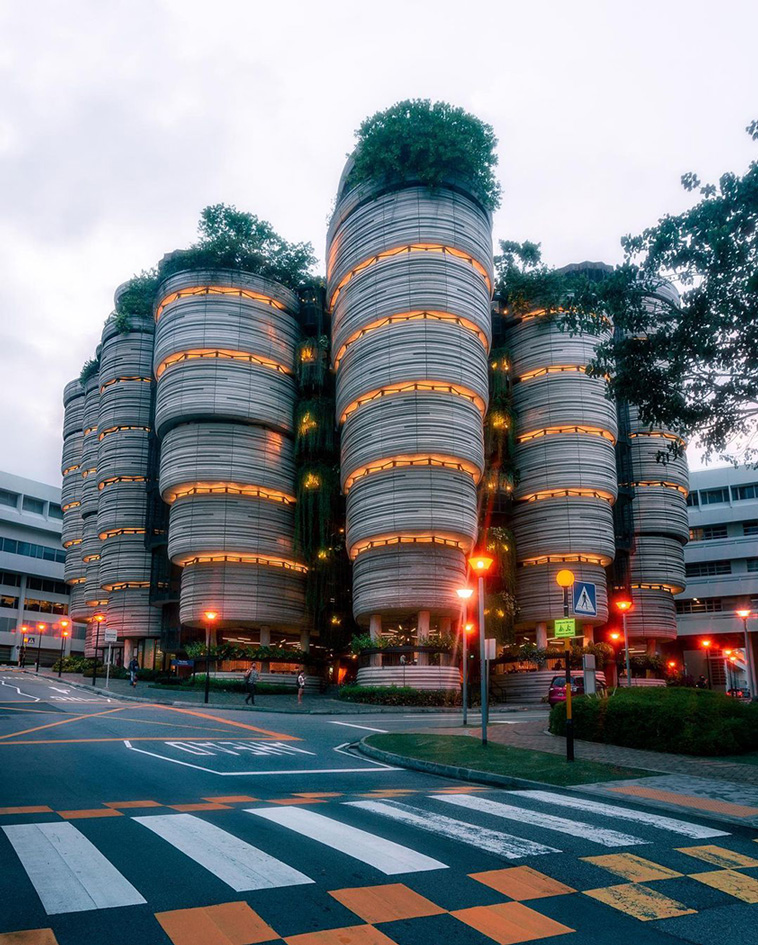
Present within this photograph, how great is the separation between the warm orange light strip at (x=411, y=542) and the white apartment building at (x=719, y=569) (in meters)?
36.1

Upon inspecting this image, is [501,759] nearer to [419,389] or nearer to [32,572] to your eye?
[419,389]

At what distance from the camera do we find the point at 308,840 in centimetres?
820

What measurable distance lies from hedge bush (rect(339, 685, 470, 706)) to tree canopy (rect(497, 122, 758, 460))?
28063 mm

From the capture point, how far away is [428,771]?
16219 millimetres

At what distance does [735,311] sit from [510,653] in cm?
4257

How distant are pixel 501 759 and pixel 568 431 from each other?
1828 inches

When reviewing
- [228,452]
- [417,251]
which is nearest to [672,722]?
[417,251]

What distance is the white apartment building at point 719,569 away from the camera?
77812 mm

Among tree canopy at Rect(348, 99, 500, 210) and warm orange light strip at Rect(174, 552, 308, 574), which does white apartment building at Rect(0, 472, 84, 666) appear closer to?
warm orange light strip at Rect(174, 552, 308, 574)

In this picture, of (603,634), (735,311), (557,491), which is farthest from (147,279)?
(735,311)

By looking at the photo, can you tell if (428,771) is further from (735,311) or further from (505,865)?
(735,311)

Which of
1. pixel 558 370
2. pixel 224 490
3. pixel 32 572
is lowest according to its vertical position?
pixel 32 572

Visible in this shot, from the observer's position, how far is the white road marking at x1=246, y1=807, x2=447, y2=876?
729cm

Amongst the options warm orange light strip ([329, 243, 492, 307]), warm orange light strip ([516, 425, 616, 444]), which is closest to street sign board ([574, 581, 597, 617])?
warm orange light strip ([329, 243, 492, 307])
